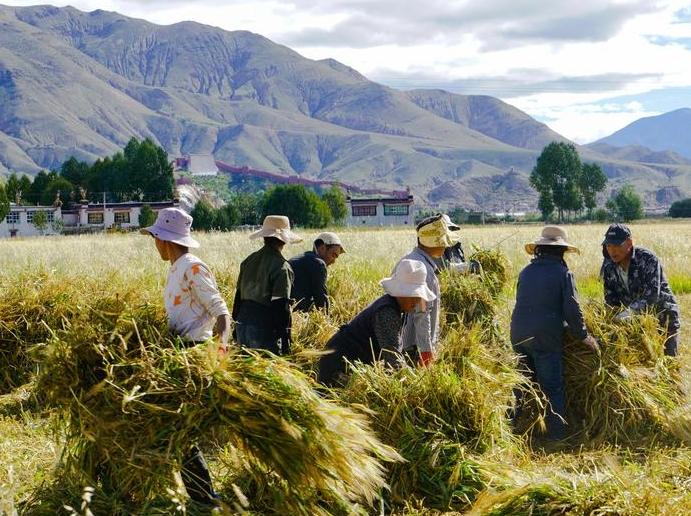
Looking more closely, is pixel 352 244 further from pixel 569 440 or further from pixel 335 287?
pixel 569 440

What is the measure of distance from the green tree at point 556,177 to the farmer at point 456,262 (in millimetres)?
94984

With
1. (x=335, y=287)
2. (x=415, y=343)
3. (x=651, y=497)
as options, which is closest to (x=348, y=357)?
(x=415, y=343)

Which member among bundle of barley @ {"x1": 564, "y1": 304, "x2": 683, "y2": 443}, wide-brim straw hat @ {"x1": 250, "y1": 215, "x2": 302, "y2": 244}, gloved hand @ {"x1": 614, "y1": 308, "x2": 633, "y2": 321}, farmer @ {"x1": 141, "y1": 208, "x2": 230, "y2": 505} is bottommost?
bundle of barley @ {"x1": 564, "y1": 304, "x2": 683, "y2": 443}

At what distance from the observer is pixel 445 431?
514 cm

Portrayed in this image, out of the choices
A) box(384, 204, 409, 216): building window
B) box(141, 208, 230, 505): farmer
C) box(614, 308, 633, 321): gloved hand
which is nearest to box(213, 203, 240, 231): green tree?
box(384, 204, 409, 216): building window

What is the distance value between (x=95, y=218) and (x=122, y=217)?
8.92 feet

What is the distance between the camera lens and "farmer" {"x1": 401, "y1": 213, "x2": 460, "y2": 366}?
5.76 m

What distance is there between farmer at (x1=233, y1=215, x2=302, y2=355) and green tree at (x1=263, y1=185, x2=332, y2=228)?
78.8 meters

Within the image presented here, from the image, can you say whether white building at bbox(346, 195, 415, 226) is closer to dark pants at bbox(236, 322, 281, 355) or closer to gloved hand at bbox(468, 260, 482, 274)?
gloved hand at bbox(468, 260, 482, 274)

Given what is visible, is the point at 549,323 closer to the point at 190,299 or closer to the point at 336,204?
the point at 190,299

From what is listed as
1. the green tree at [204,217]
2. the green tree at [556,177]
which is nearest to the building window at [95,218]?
the green tree at [204,217]

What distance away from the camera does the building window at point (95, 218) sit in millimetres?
86556

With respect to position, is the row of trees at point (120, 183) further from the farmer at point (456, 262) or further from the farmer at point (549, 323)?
the farmer at point (549, 323)

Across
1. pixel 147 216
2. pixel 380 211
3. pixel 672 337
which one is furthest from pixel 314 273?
pixel 380 211
